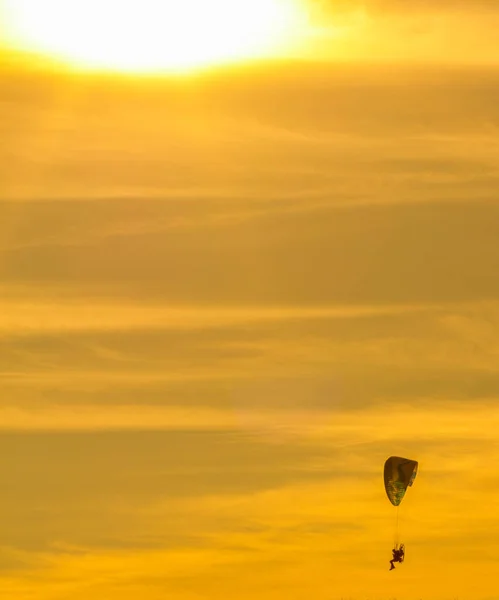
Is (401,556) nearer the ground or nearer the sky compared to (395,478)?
nearer the ground

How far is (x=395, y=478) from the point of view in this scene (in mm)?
144000

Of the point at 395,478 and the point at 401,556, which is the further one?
the point at 395,478

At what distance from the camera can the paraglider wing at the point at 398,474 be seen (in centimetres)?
14325

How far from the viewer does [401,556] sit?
12550 cm

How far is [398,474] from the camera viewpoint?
14425 cm

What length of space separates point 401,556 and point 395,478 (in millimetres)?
19273

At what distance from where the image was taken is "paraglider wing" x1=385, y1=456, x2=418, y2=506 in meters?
143
